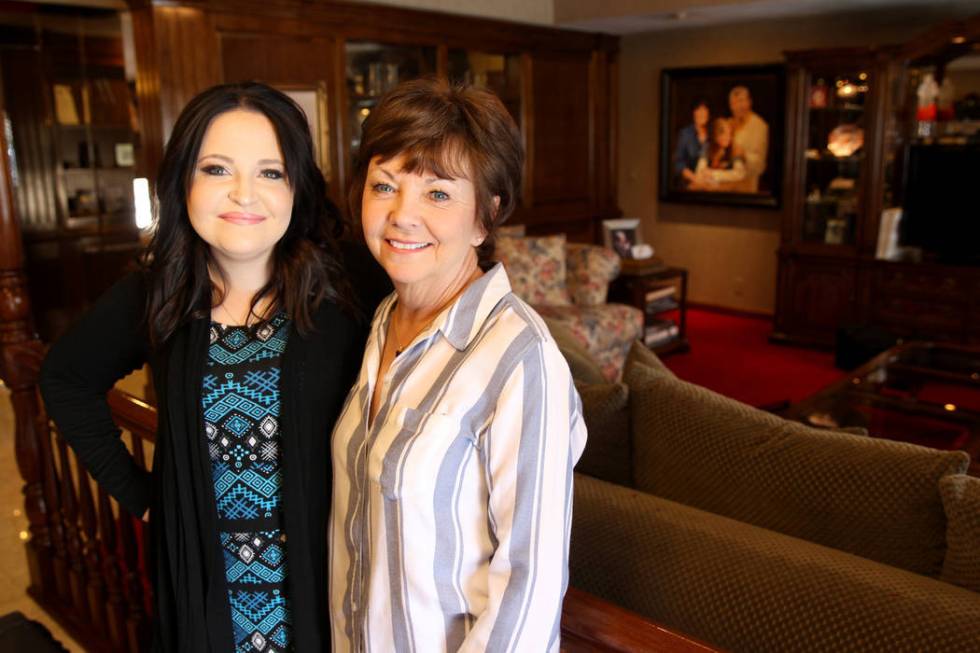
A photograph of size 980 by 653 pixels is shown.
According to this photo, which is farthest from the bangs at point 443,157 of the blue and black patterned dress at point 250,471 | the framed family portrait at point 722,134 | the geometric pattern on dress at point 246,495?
the framed family portrait at point 722,134

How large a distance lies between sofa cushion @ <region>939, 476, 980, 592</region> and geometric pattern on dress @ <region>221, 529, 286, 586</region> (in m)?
1.07

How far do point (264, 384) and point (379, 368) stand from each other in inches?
9.5

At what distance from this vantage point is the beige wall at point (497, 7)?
19.9ft

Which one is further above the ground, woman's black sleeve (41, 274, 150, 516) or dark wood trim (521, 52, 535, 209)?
dark wood trim (521, 52, 535, 209)

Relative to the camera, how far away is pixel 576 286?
5.69m

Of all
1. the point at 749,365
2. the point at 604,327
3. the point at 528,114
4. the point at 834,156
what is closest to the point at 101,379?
the point at 604,327

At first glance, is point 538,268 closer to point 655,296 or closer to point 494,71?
point 655,296

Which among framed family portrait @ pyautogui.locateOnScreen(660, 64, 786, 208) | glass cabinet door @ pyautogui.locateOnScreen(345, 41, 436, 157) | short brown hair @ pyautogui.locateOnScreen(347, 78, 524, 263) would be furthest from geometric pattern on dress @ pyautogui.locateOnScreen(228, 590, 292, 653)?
framed family portrait @ pyautogui.locateOnScreen(660, 64, 786, 208)

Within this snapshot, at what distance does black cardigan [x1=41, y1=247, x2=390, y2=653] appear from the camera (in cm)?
137

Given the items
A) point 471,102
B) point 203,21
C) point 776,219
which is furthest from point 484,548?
point 776,219

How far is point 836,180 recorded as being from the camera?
6.40 m

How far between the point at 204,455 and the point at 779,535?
37.6 inches

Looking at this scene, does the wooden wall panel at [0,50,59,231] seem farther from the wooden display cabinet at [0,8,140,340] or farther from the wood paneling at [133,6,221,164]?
the wood paneling at [133,6,221,164]

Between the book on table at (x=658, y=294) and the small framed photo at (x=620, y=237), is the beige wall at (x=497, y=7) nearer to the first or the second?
the small framed photo at (x=620, y=237)
